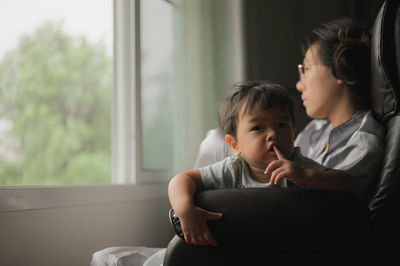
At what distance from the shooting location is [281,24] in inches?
115

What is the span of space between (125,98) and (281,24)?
1470 millimetres

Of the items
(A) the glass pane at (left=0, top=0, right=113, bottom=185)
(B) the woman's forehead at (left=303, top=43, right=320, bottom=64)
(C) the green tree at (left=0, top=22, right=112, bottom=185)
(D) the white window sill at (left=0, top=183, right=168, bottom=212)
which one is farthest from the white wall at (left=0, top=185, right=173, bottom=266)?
(B) the woman's forehead at (left=303, top=43, right=320, bottom=64)

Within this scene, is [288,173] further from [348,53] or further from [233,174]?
[348,53]

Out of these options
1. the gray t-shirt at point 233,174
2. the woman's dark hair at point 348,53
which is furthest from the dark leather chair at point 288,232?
the woman's dark hair at point 348,53

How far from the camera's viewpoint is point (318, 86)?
1.56 meters

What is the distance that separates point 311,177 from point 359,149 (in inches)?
13.2

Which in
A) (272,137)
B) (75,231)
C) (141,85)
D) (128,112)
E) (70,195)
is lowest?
(75,231)

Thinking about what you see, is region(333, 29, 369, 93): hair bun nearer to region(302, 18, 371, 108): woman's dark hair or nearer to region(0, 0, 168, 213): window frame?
region(302, 18, 371, 108): woman's dark hair

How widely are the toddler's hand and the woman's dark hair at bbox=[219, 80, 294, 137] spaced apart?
13.0 inches

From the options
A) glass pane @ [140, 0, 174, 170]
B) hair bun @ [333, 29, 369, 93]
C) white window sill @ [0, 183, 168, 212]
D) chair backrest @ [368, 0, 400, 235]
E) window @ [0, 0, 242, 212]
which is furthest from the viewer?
glass pane @ [140, 0, 174, 170]

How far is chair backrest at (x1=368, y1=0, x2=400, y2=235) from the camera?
1095mm

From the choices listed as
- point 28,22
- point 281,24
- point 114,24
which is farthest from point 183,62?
point 281,24

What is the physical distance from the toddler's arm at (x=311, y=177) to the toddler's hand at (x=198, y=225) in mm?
178

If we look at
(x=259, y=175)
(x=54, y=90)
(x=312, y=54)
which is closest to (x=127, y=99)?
(x=312, y=54)
